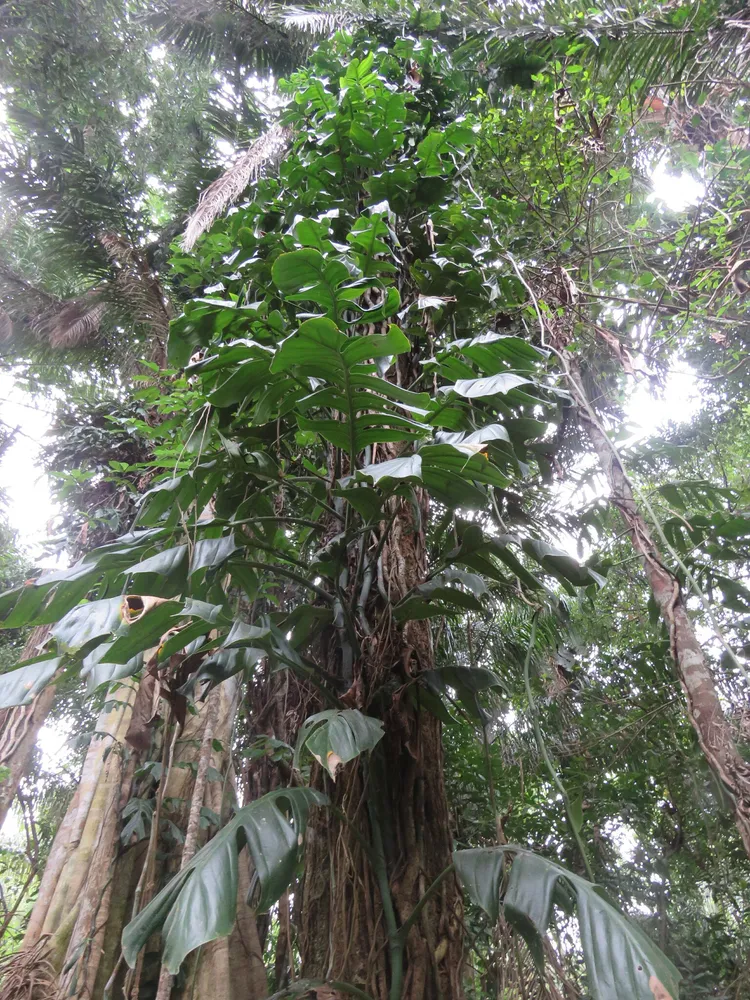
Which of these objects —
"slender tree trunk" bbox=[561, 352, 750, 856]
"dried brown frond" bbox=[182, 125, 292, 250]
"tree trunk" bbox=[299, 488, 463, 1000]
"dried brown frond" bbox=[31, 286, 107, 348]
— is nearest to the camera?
"tree trunk" bbox=[299, 488, 463, 1000]

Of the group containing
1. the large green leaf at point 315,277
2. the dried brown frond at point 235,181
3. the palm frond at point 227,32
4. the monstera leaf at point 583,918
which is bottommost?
the monstera leaf at point 583,918

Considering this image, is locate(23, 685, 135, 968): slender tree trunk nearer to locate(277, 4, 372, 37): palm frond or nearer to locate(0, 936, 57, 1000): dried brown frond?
locate(0, 936, 57, 1000): dried brown frond

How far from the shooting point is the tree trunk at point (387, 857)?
1.06m

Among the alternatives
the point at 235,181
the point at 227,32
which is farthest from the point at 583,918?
the point at 227,32

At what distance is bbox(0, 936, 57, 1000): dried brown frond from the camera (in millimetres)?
1953

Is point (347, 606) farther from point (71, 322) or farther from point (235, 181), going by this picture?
point (71, 322)

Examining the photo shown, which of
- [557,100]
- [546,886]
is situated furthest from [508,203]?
[546,886]

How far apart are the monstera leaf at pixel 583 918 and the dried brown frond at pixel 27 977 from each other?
175 centimetres

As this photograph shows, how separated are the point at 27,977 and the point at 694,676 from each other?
2.19 meters

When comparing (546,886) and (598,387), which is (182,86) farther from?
(546,886)

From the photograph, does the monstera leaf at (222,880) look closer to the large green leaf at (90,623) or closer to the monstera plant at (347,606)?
the monstera plant at (347,606)

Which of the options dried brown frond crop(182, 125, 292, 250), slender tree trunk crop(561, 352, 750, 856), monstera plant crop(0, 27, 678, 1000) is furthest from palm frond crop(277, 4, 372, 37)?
slender tree trunk crop(561, 352, 750, 856)

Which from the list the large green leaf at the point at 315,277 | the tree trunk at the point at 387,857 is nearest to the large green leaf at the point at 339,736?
the tree trunk at the point at 387,857

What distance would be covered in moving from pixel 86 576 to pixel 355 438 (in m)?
0.55
